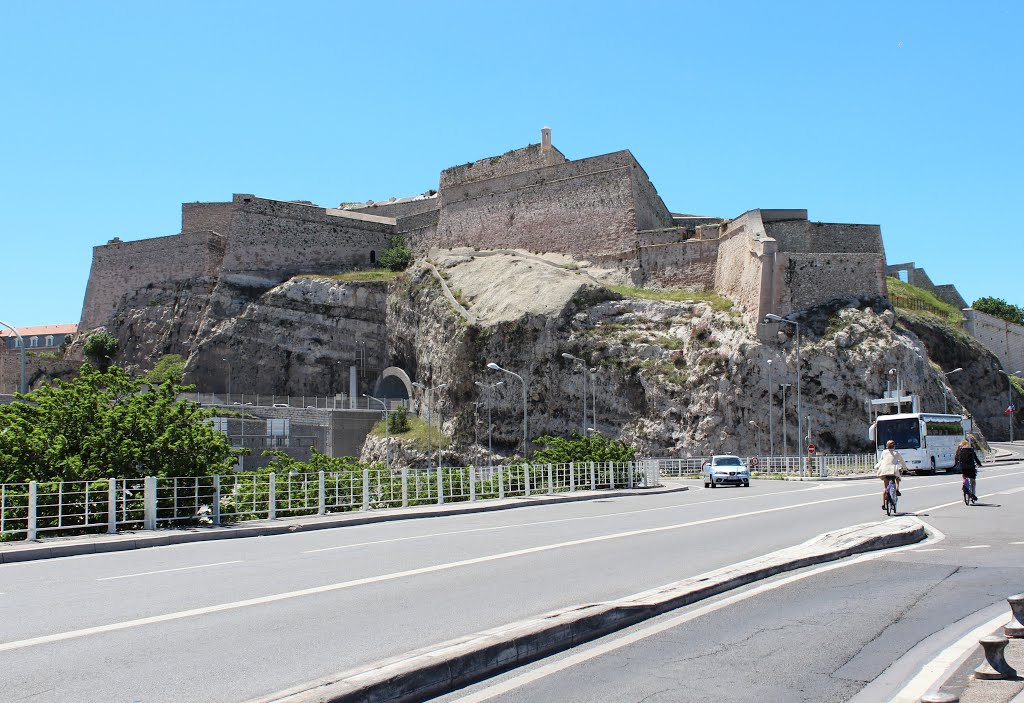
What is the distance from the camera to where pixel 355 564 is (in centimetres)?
1181

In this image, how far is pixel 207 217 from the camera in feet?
251

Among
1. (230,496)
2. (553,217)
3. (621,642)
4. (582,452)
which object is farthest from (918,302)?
(621,642)

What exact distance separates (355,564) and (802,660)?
686 cm

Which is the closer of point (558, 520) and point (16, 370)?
point (558, 520)

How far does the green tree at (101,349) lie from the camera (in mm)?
72188

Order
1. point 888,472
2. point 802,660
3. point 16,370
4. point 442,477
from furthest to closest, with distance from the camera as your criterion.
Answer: point 16,370 → point 442,477 → point 888,472 → point 802,660

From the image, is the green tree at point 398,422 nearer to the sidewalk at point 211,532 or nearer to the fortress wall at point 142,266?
the fortress wall at point 142,266

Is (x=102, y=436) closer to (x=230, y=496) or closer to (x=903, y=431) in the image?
(x=230, y=496)

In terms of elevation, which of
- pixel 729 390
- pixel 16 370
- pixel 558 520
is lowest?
pixel 558 520

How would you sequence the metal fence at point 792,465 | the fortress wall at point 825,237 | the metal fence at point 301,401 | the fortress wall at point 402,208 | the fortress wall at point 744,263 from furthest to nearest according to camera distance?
the fortress wall at point 402,208 → the metal fence at point 301,401 → the fortress wall at point 825,237 → the fortress wall at point 744,263 → the metal fence at point 792,465

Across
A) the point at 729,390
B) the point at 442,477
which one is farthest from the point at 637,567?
the point at 729,390

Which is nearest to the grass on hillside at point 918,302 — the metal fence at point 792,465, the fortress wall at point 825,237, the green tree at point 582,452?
the fortress wall at point 825,237

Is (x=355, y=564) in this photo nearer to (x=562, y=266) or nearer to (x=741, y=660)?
(x=741, y=660)

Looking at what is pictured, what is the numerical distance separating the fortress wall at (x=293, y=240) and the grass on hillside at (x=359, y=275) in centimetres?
112
